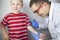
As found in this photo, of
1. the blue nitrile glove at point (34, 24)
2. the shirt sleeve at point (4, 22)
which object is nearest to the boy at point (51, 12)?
the blue nitrile glove at point (34, 24)

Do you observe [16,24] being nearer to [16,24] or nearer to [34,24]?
[16,24]

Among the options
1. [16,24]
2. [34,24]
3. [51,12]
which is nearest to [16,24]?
[16,24]

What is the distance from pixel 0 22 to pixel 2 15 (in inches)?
2.5

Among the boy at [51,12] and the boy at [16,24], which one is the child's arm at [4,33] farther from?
the boy at [51,12]

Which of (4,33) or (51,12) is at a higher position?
(51,12)

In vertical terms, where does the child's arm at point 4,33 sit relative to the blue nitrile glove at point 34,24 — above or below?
below

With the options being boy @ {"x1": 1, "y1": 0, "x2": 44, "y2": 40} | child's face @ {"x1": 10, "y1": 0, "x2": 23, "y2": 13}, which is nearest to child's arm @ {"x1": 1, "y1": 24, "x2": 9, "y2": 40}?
boy @ {"x1": 1, "y1": 0, "x2": 44, "y2": 40}

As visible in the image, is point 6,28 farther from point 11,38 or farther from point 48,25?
point 48,25

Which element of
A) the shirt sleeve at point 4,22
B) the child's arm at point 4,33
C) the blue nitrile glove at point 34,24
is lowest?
the child's arm at point 4,33

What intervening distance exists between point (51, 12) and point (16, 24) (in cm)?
21

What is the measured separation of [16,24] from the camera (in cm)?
111

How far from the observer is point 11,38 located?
1.12m

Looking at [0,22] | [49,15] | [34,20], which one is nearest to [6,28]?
[0,22]

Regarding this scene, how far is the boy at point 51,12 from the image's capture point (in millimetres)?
1056
